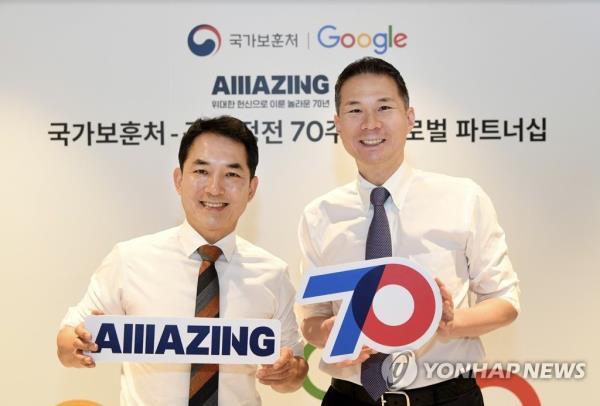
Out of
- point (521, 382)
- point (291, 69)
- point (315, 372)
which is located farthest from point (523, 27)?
point (315, 372)

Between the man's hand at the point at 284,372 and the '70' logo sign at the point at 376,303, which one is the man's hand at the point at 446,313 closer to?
the '70' logo sign at the point at 376,303

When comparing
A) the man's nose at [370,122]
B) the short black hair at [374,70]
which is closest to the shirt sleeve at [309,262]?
the man's nose at [370,122]

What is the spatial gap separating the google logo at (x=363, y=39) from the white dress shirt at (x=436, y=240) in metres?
1.18

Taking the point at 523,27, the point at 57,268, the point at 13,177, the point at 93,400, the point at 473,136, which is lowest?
the point at 93,400

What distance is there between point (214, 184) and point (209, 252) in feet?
0.80

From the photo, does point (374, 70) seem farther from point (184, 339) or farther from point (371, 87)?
point (184, 339)

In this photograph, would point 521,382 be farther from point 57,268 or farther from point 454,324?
point 57,268

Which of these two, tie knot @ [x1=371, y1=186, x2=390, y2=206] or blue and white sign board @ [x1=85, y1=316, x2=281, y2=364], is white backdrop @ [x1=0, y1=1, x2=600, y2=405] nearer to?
tie knot @ [x1=371, y1=186, x2=390, y2=206]

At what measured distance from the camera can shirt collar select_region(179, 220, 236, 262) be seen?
2.23m

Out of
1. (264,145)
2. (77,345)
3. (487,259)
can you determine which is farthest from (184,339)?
(264,145)

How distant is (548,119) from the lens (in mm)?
3262

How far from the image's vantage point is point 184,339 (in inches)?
76.2

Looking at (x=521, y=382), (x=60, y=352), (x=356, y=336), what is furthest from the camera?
(x=521, y=382)

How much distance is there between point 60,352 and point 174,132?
4.77 feet
